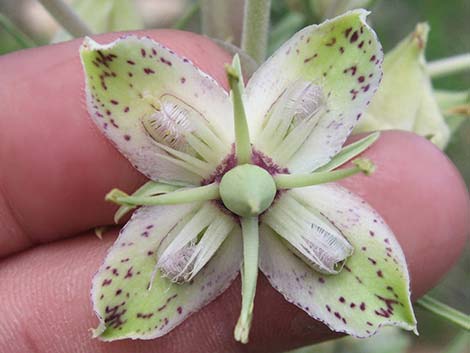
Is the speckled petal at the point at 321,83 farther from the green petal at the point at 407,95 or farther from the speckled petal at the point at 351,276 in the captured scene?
the green petal at the point at 407,95

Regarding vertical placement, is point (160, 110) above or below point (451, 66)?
above

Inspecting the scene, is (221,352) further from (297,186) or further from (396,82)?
(396,82)

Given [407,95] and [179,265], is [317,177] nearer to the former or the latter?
[179,265]

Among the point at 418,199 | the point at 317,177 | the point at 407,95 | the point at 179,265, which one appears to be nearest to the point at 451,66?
the point at 407,95

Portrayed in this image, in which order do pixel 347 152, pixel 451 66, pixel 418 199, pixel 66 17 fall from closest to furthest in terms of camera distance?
pixel 347 152
pixel 418 199
pixel 66 17
pixel 451 66

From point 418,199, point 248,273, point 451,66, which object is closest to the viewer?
point 248,273

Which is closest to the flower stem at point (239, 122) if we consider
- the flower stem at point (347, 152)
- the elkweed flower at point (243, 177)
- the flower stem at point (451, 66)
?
A: the elkweed flower at point (243, 177)

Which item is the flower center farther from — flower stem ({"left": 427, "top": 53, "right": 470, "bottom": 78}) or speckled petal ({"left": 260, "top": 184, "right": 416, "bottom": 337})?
flower stem ({"left": 427, "top": 53, "right": 470, "bottom": 78})
